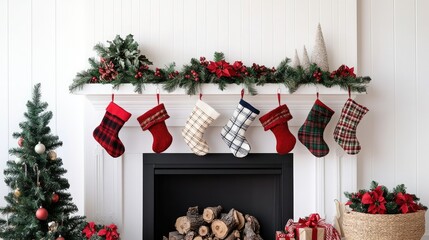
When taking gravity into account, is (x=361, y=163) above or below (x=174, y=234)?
above

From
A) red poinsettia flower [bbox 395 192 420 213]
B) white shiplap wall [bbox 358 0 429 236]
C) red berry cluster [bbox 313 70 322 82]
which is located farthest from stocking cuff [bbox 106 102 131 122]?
red poinsettia flower [bbox 395 192 420 213]

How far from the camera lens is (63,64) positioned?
10.5 feet

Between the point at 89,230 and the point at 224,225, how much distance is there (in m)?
0.78

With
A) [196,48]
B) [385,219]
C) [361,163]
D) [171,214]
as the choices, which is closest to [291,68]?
[196,48]

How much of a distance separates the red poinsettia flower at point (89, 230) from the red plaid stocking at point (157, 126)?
0.53 m

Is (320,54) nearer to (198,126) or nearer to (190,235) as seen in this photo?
(198,126)

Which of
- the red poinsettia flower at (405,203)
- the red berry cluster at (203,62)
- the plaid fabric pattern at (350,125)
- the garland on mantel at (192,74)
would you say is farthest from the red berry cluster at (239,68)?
the red poinsettia flower at (405,203)

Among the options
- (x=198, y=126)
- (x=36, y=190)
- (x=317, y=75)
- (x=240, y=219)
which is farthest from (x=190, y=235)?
(x=317, y=75)

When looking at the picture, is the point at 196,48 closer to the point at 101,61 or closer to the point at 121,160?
the point at 101,61

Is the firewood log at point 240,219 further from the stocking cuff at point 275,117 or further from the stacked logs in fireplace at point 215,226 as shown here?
Result: the stocking cuff at point 275,117

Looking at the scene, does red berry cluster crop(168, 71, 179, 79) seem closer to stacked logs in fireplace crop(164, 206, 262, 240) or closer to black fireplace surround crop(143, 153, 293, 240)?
black fireplace surround crop(143, 153, 293, 240)

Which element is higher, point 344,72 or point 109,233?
point 344,72

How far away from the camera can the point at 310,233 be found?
9.23 ft

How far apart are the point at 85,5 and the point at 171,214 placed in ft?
4.45
